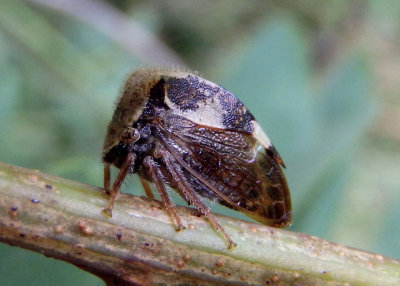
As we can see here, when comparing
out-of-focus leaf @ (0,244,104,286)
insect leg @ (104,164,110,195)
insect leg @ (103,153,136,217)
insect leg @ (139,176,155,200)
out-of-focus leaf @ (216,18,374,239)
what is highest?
out-of-focus leaf @ (216,18,374,239)

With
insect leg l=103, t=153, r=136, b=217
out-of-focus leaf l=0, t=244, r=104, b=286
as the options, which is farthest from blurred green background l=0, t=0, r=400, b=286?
insect leg l=103, t=153, r=136, b=217

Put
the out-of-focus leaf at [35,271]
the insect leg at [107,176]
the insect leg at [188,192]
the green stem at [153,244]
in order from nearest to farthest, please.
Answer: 1. the green stem at [153,244]
2. the out-of-focus leaf at [35,271]
3. the insect leg at [188,192]
4. the insect leg at [107,176]

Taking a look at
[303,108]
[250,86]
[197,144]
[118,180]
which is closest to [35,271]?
[118,180]

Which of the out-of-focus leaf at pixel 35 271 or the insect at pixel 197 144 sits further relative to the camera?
the insect at pixel 197 144

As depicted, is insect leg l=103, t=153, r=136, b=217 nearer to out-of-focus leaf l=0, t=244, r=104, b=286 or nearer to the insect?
the insect

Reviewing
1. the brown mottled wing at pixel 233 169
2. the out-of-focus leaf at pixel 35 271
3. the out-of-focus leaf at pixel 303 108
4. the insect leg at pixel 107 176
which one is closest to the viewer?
the out-of-focus leaf at pixel 35 271

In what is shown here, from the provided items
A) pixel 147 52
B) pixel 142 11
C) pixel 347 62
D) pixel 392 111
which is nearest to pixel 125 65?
pixel 147 52

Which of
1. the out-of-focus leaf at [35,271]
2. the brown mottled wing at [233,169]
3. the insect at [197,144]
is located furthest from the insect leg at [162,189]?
the out-of-focus leaf at [35,271]

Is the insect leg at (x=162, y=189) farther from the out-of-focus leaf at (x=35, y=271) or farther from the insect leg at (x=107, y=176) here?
the out-of-focus leaf at (x=35, y=271)

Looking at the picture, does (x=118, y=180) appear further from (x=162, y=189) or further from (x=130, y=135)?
(x=130, y=135)
